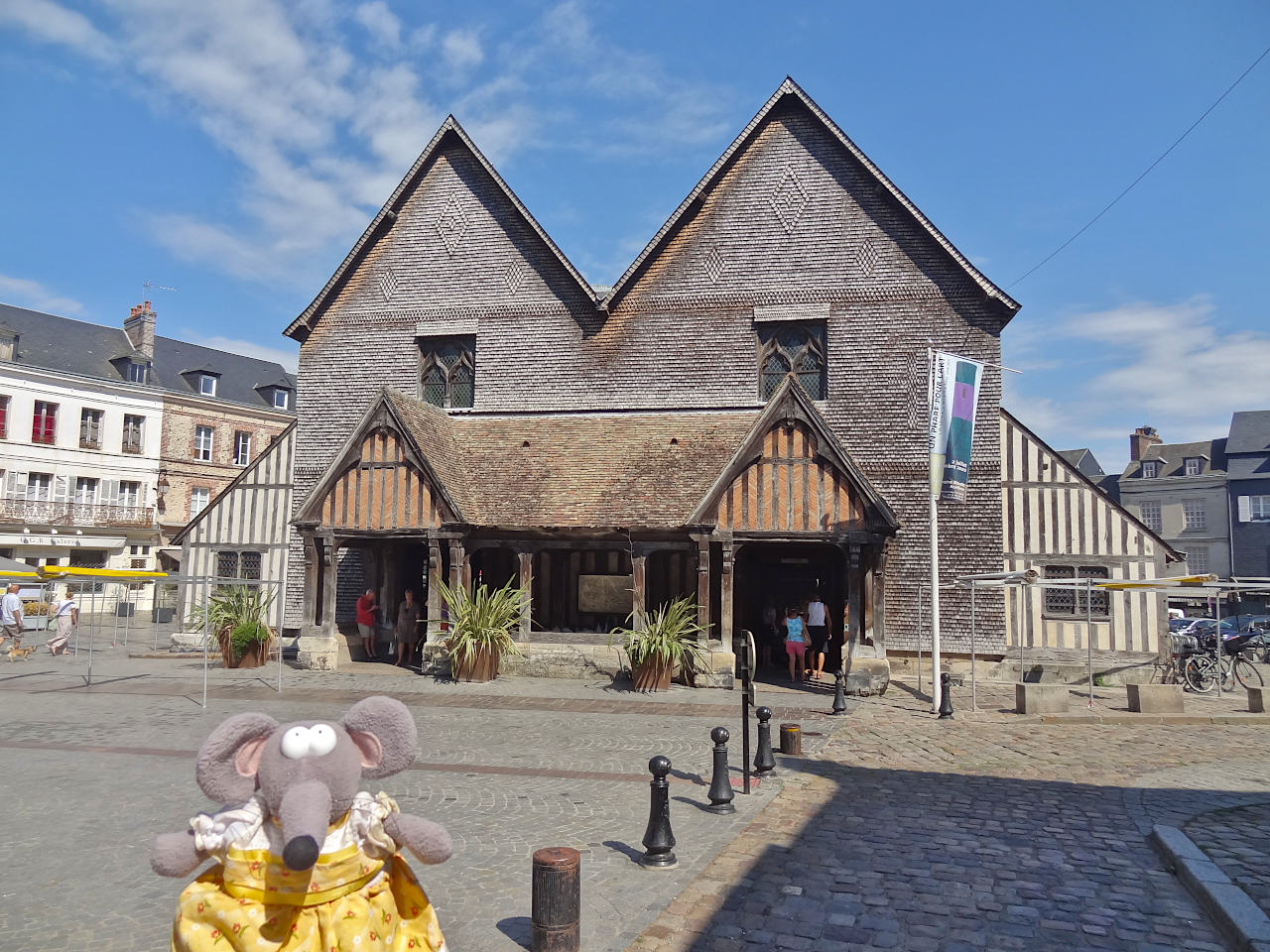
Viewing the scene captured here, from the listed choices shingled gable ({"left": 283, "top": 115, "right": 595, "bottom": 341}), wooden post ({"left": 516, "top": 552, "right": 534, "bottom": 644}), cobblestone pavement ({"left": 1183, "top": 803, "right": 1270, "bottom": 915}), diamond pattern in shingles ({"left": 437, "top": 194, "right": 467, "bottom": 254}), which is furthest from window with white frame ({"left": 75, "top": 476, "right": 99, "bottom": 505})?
cobblestone pavement ({"left": 1183, "top": 803, "right": 1270, "bottom": 915})

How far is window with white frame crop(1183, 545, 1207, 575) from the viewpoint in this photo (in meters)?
46.8

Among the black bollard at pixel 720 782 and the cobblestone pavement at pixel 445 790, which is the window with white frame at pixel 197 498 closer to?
the cobblestone pavement at pixel 445 790

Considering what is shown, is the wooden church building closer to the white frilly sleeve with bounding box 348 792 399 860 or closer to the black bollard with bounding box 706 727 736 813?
the black bollard with bounding box 706 727 736 813

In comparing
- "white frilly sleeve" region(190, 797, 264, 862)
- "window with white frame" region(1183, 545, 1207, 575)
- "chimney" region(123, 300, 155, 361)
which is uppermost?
"chimney" region(123, 300, 155, 361)

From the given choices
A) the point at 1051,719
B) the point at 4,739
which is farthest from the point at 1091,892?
the point at 4,739

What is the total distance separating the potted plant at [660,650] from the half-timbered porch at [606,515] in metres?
0.66

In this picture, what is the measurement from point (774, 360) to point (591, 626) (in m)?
6.88

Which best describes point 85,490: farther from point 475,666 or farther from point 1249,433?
point 1249,433

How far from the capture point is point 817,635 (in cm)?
1689

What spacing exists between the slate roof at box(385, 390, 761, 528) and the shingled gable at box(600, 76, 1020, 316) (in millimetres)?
3093

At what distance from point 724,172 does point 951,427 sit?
26.7ft

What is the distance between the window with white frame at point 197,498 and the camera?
131ft

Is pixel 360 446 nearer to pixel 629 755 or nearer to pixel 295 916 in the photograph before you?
pixel 629 755

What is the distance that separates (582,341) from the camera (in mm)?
19656
